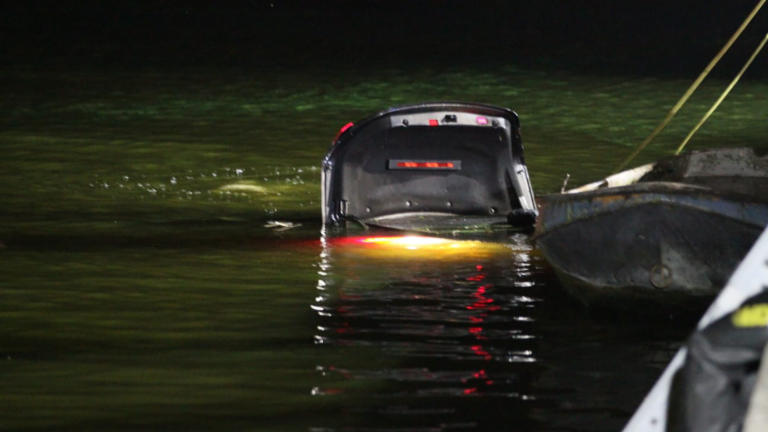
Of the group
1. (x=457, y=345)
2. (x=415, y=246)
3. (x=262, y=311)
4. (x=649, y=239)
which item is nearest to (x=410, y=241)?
(x=415, y=246)

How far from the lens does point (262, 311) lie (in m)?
11.0

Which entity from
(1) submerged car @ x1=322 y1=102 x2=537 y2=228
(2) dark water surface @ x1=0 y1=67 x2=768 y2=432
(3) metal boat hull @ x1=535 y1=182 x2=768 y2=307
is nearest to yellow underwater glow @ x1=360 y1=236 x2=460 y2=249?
(2) dark water surface @ x1=0 y1=67 x2=768 y2=432

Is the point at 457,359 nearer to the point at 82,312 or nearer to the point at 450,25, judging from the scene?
the point at 82,312

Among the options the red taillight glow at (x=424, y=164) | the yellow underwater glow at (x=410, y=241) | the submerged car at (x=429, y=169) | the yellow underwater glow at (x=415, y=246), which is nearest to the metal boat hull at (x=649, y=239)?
the yellow underwater glow at (x=415, y=246)

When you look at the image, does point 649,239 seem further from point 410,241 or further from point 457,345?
point 410,241

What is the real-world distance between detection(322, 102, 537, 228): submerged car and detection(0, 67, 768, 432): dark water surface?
2.30 feet

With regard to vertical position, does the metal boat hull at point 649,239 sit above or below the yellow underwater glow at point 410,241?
above

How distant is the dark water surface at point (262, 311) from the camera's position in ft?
26.8

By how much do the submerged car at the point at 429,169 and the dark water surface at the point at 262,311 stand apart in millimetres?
700

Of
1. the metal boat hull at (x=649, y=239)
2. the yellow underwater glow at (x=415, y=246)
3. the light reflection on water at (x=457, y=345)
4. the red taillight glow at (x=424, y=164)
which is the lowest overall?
the light reflection on water at (x=457, y=345)

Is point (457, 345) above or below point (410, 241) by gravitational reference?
below

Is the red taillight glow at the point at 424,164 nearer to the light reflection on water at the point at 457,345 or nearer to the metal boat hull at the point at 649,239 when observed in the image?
the light reflection on water at the point at 457,345

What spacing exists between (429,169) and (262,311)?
17.0ft

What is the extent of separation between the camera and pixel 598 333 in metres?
10.3
